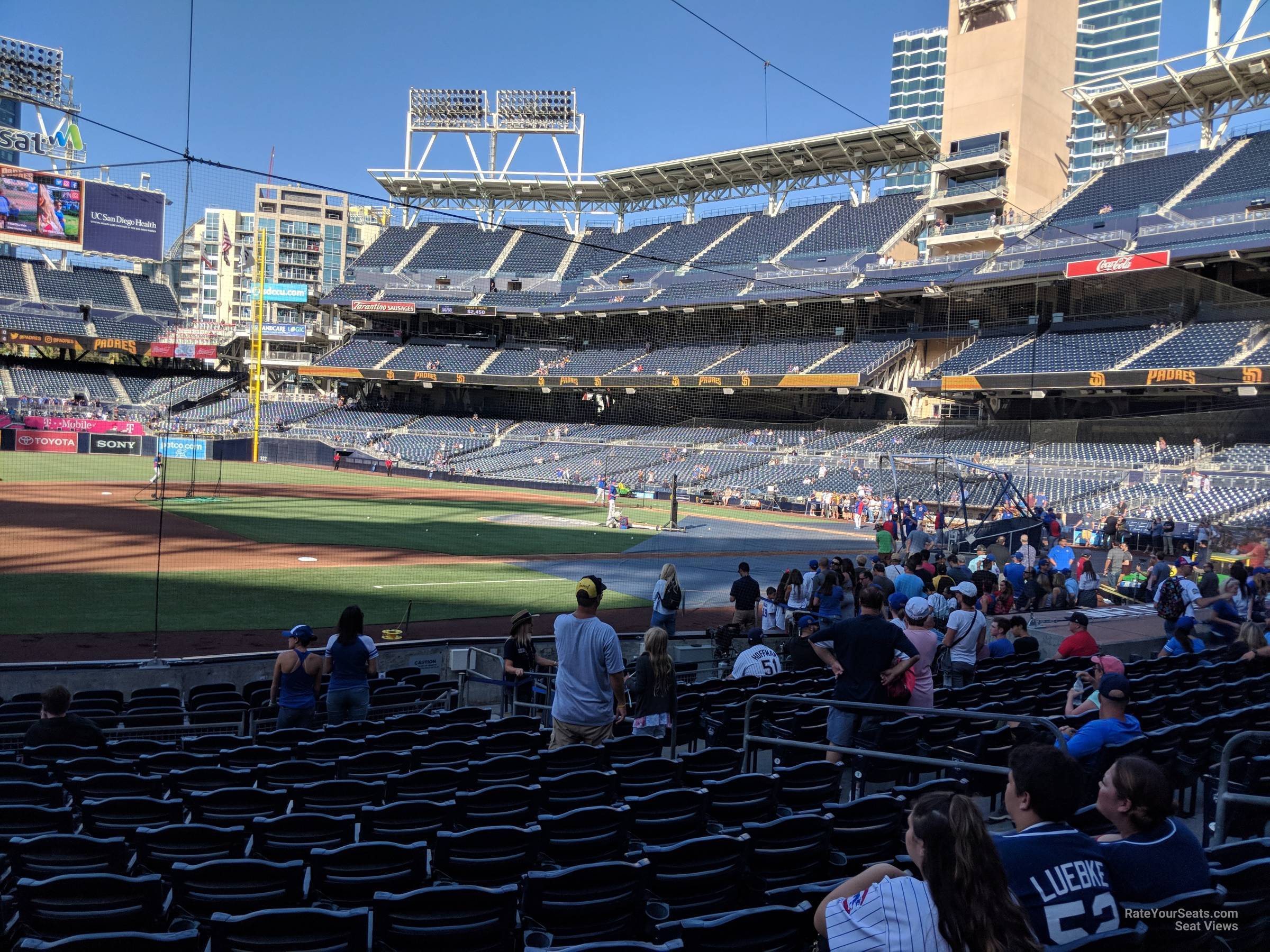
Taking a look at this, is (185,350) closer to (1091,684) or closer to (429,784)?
(429,784)

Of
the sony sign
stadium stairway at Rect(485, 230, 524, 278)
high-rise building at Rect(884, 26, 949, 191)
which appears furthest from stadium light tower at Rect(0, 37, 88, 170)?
high-rise building at Rect(884, 26, 949, 191)

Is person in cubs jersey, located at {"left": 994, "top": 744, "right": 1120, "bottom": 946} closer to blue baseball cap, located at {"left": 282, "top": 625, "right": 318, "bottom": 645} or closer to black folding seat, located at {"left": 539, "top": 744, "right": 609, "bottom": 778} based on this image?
black folding seat, located at {"left": 539, "top": 744, "right": 609, "bottom": 778}

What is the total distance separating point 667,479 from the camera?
46.7m

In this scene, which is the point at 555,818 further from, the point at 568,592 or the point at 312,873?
the point at 568,592

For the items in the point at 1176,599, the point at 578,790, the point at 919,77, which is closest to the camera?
the point at 578,790

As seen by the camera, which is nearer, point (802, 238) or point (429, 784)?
point (429, 784)

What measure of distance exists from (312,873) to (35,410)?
62356 mm

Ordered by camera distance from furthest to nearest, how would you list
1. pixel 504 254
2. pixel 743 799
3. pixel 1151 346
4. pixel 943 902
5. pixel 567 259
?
pixel 504 254, pixel 567 259, pixel 1151 346, pixel 743 799, pixel 943 902

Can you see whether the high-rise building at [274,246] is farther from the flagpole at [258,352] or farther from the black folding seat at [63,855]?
the black folding seat at [63,855]

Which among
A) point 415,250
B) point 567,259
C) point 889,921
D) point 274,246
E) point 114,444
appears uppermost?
point 274,246

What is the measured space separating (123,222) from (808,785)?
71.4 m

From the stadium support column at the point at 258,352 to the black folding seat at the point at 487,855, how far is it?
126ft

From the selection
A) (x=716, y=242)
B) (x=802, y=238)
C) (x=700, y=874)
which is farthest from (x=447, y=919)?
(x=716, y=242)

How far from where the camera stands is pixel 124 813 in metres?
4.81
